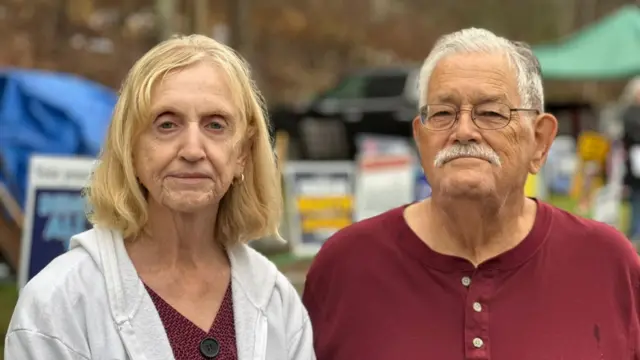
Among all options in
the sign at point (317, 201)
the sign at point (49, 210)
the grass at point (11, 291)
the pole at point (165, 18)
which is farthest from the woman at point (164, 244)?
the sign at point (317, 201)

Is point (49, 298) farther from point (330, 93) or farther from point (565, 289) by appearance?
point (330, 93)

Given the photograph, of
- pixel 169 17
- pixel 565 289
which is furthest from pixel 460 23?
pixel 565 289

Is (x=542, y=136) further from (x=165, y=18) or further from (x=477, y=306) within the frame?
(x=165, y=18)

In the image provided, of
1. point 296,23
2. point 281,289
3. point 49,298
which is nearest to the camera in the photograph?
point 49,298

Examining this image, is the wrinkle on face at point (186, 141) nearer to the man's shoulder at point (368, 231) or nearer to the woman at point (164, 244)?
the woman at point (164, 244)

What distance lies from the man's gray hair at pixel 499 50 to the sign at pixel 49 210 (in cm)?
358

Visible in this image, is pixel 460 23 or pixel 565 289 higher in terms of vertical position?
pixel 460 23

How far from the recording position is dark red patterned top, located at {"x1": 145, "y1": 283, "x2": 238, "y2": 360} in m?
2.11

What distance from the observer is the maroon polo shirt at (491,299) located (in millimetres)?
2492

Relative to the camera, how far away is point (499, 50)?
8.20 feet

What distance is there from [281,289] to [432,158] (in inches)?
21.6

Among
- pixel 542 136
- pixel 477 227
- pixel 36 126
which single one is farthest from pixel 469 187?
pixel 36 126

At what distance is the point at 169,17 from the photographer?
7926mm

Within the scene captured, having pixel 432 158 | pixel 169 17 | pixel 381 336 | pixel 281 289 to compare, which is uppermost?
pixel 169 17
